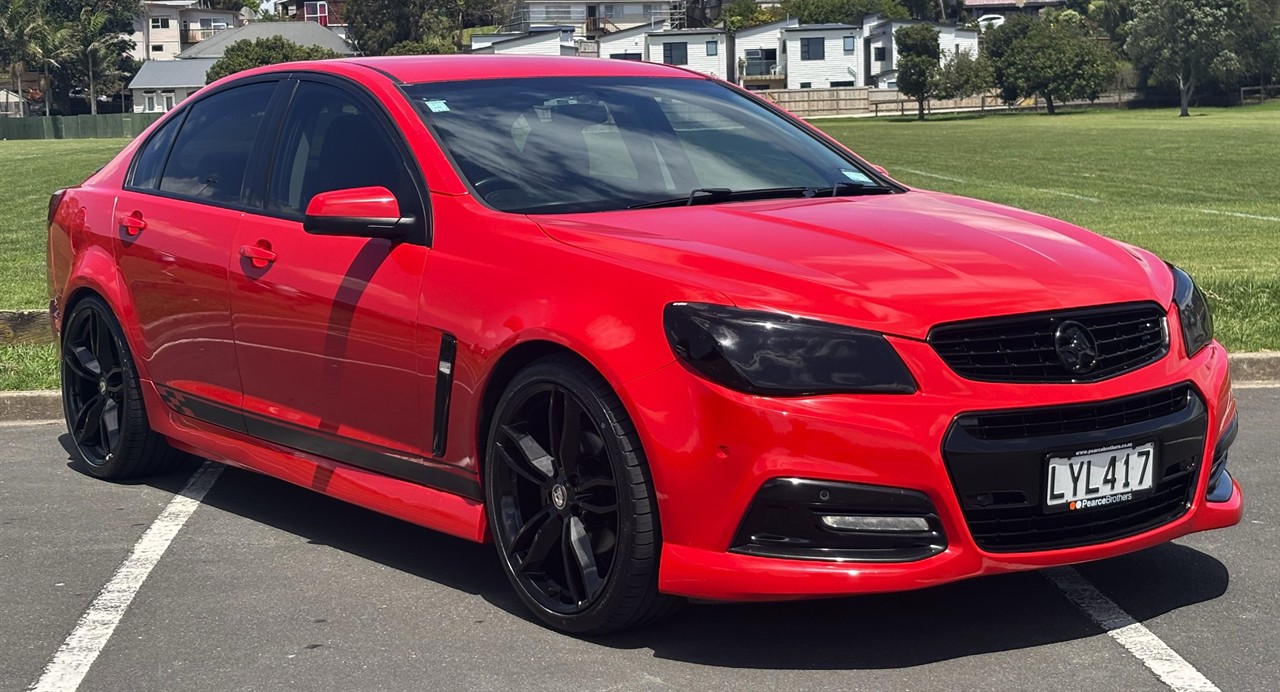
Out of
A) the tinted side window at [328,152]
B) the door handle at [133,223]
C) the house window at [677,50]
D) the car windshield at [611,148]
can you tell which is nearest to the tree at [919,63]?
the house window at [677,50]

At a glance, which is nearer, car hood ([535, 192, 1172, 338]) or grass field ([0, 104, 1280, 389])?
car hood ([535, 192, 1172, 338])

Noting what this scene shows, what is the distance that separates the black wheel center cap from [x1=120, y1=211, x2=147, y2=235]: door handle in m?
2.59

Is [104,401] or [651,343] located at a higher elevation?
[651,343]

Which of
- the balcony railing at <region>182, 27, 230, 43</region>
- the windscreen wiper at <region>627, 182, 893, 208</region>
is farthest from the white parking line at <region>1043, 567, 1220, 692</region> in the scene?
the balcony railing at <region>182, 27, 230, 43</region>

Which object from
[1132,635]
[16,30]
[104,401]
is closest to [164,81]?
[16,30]

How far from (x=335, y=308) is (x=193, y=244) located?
1040 mm

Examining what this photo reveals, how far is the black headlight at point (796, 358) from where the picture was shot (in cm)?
414

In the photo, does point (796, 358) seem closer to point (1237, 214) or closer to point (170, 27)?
point (1237, 214)

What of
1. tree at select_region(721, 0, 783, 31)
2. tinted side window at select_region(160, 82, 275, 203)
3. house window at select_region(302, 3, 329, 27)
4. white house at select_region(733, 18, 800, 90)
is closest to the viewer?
tinted side window at select_region(160, 82, 275, 203)

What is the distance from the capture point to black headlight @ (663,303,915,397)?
4.14 m

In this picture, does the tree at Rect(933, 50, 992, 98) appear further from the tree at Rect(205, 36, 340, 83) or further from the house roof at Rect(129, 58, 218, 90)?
the house roof at Rect(129, 58, 218, 90)

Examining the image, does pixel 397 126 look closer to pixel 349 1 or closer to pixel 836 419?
pixel 836 419

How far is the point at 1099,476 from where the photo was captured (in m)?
4.32

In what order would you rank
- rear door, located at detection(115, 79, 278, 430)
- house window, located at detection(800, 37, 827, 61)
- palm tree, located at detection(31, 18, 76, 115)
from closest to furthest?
1. rear door, located at detection(115, 79, 278, 430)
2. house window, located at detection(800, 37, 827, 61)
3. palm tree, located at detection(31, 18, 76, 115)
